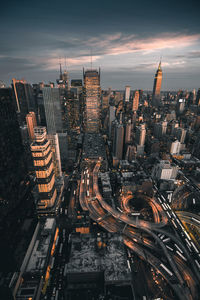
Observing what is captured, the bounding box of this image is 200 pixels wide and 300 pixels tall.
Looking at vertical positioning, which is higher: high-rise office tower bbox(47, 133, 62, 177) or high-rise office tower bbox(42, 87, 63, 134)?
high-rise office tower bbox(42, 87, 63, 134)

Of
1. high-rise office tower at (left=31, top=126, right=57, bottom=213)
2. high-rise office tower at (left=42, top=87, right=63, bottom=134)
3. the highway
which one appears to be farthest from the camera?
high-rise office tower at (left=42, top=87, right=63, bottom=134)

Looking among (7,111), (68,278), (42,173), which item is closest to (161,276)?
(68,278)

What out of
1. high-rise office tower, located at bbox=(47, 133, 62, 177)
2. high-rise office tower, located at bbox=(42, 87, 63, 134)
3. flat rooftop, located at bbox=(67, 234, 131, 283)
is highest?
high-rise office tower, located at bbox=(42, 87, 63, 134)

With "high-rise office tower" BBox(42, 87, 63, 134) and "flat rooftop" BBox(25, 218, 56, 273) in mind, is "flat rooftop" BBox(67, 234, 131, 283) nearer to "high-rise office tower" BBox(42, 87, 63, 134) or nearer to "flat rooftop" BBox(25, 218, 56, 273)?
"flat rooftop" BBox(25, 218, 56, 273)

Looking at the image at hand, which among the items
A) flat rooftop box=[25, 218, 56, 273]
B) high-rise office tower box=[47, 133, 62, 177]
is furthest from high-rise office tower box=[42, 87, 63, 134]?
flat rooftop box=[25, 218, 56, 273]

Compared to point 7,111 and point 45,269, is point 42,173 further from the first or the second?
point 45,269

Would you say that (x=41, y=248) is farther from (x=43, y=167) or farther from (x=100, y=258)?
(x=43, y=167)

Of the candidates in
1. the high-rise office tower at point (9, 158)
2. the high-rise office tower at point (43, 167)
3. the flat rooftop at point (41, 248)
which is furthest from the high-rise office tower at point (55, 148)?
the flat rooftop at point (41, 248)
